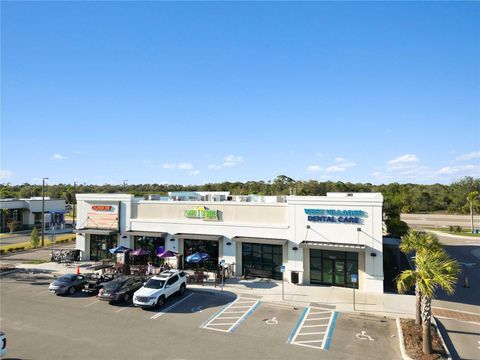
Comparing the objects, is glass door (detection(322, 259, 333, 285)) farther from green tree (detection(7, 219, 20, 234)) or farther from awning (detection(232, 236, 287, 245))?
green tree (detection(7, 219, 20, 234))

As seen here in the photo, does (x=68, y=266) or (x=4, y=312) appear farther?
(x=68, y=266)

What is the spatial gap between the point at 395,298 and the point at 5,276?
103ft

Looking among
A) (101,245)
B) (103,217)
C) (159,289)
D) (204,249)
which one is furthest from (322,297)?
(101,245)

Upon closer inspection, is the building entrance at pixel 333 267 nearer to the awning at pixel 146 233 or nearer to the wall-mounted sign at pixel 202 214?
the wall-mounted sign at pixel 202 214

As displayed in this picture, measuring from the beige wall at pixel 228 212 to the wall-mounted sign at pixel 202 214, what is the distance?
0.28 metres

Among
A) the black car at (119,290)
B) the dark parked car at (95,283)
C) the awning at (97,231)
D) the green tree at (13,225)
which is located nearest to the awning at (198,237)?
the dark parked car at (95,283)

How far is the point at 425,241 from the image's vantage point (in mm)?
16078

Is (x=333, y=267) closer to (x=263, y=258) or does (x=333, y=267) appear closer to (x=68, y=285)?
(x=263, y=258)

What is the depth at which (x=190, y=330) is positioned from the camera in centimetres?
1662

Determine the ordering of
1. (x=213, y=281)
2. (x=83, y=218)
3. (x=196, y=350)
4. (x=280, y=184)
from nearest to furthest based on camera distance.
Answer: (x=196, y=350) < (x=213, y=281) < (x=83, y=218) < (x=280, y=184)

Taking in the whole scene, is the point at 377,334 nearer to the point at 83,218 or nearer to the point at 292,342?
the point at 292,342

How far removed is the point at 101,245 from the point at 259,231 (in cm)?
1713

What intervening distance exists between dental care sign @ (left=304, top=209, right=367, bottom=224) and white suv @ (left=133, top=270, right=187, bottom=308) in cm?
1053

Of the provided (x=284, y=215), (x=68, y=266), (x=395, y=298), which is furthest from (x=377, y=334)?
(x=68, y=266)
